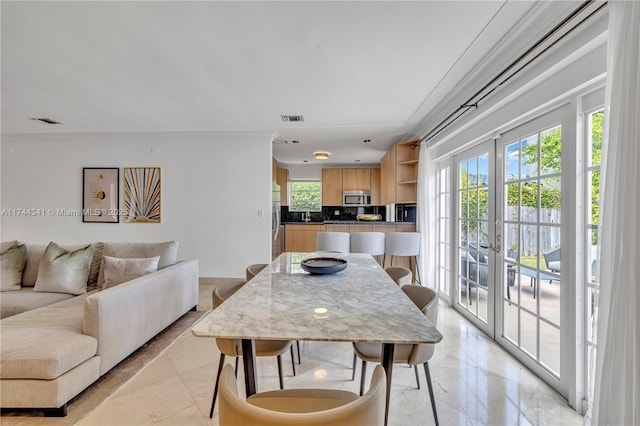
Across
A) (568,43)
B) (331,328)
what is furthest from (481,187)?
(331,328)

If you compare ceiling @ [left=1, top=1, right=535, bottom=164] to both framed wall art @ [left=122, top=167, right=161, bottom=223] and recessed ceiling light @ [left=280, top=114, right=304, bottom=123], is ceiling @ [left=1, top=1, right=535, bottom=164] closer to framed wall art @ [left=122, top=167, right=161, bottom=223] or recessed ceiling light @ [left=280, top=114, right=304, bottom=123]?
recessed ceiling light @ [left=280, top=114, right=304, bottom=123]

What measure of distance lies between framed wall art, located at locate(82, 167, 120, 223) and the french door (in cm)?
516

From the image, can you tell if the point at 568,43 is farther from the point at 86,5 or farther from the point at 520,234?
the point at 86,5

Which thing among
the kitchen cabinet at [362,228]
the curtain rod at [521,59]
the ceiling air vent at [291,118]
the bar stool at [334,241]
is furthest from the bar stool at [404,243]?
the ceiling air vent at [291,118]

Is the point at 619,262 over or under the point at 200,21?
under

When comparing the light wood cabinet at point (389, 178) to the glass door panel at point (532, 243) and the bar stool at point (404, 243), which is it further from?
the glass door panel at point (532, 243)

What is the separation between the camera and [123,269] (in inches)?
105

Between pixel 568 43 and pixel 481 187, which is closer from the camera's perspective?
pixel 568 43

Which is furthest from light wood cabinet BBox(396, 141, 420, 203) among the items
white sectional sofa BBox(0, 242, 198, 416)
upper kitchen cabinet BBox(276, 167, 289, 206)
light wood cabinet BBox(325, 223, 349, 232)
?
upper kitchen cabinet BBox(276, 167, 289, 206)

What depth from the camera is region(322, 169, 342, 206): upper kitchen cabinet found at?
721cm

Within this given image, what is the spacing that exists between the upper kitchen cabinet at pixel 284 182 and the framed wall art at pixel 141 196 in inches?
126

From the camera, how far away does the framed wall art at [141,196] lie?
4.58 meters

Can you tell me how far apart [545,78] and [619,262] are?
1.26m

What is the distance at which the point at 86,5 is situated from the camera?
1.70 meters
